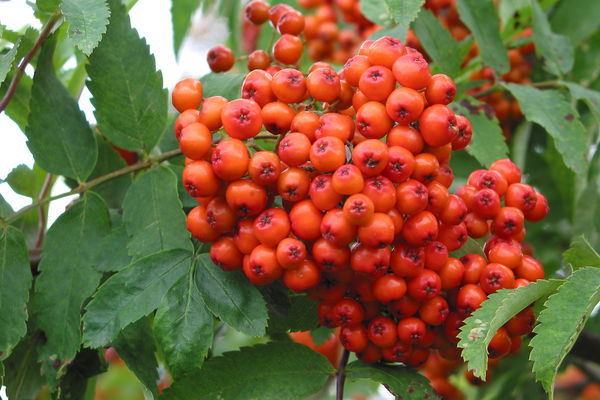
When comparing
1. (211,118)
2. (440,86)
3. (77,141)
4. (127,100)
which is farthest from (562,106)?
(77,141)

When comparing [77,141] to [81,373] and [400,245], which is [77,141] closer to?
[81,373]

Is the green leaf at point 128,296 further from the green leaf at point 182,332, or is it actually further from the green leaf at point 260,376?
the green leaf at point 260,376

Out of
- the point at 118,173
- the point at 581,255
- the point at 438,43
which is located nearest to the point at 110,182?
the point at 118,173

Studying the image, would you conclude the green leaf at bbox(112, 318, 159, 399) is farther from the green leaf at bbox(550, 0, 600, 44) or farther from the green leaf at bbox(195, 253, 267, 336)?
the green leaf at bbox(550, 0, 600, 44)

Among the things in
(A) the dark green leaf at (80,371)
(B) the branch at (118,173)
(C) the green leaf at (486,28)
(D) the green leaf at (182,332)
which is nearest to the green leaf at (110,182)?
(B) the branch at (118,173)

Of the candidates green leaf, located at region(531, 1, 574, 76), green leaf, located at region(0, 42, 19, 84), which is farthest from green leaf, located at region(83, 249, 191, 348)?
green leaf, located at region(531, 1, 574, 76)
